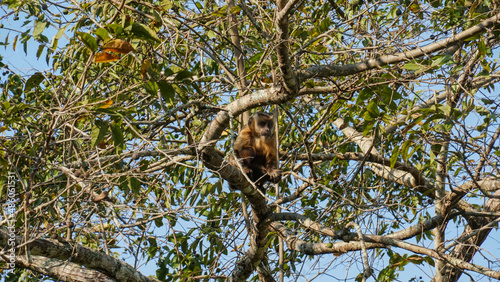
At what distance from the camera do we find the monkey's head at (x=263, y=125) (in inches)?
245

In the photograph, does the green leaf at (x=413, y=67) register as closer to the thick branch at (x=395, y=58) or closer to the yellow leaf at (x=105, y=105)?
the thick branch at (x=395, y=58)

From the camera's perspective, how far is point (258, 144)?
634 cm

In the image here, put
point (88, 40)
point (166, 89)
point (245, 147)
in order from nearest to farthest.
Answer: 1. point (88, 40)
2. point (166, 89)
3. point (245, 147)

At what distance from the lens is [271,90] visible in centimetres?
361

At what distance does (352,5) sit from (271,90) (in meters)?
1.78

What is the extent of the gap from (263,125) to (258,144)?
0.27m

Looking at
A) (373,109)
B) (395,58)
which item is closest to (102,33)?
(395,58)

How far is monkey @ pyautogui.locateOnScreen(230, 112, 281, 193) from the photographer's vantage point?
6.07 metres

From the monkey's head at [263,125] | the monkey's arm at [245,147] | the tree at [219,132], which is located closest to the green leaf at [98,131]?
the tree at [219,132]

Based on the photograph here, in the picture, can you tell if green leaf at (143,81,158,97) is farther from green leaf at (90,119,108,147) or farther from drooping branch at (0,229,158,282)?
drooping branch at (0,229,158,282)

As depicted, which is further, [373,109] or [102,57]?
[373,109]

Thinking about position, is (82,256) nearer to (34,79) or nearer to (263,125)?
(34,79)

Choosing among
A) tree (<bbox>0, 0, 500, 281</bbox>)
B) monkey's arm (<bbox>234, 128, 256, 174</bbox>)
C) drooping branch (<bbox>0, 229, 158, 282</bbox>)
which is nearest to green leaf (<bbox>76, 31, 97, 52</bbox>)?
tree (<bbox>0, 0, 500, 281</bbox>)

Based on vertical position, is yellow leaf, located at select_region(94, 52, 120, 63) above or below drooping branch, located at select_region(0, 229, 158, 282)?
above
